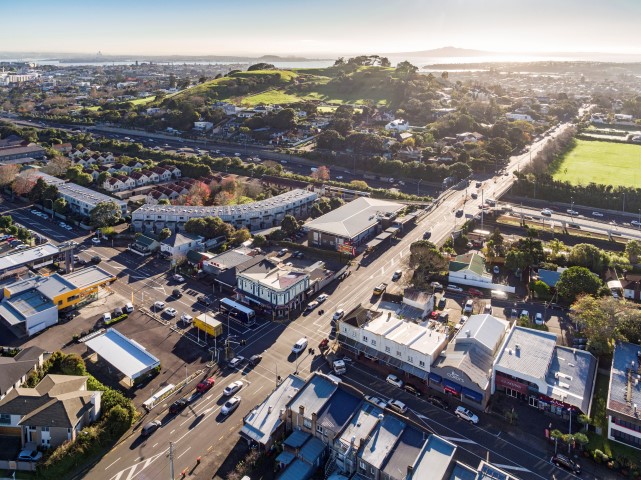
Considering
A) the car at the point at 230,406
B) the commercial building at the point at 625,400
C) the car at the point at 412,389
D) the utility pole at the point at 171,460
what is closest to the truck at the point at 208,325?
the car at the point at 230,406

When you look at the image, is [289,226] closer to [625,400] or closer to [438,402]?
[438,402]

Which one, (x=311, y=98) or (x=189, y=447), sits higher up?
(x=311, y=98)

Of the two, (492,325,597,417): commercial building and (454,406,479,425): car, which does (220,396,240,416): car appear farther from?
(492,325,597,417): commercial building

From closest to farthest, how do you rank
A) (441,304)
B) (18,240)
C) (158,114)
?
1. (441,304)
2. (18,240)
3. (158,114)

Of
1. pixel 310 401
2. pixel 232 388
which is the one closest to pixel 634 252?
pixel 310 401

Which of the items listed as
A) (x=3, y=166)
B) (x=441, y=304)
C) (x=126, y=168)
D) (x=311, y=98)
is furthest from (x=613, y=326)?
(x=311, y=98)

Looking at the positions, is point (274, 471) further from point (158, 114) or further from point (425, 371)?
point (158, 114)

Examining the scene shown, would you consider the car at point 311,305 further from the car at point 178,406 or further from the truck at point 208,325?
the car at point 178,406
